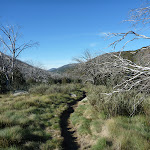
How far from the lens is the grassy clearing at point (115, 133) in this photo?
3113 millimetres

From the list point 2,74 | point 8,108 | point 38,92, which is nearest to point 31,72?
point 2,74

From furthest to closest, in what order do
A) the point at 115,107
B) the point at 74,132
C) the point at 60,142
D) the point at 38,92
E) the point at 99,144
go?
1. the point at 38,92
2. the point at 115,107
3. the point at 74,132
4. the point at 60,142
5. the point at 99,144

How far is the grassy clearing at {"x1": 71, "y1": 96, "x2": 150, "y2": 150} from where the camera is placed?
3.11m

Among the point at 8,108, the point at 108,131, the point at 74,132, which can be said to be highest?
the point at 8,108

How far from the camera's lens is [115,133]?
12.0 ft

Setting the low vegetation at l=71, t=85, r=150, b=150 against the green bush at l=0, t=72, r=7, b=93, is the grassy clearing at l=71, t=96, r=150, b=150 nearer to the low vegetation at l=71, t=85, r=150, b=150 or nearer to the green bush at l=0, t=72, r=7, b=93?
the low vegetation at l=71, t=85, r=150, b=150

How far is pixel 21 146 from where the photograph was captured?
3088 millimetres

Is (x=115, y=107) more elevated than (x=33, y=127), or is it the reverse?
(x=115, y=107)

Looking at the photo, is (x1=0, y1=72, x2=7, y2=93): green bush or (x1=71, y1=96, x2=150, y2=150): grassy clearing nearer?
(x1=71, y1=96, x2=150, y2=150): grassy clearing

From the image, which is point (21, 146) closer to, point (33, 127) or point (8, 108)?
point (33, 127)

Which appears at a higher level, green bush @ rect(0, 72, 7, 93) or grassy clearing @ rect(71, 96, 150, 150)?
green bush @ rect(0, 72, 7, 93)

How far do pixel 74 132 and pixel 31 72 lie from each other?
18.7 meters

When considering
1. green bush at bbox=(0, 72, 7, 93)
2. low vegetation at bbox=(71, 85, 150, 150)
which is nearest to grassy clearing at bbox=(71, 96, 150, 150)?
low vegetation at bbox=(71, 85, 150, 150)

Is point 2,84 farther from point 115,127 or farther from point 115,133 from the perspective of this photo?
point 115,133
